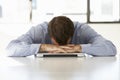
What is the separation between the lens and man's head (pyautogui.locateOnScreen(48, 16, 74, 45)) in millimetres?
1947

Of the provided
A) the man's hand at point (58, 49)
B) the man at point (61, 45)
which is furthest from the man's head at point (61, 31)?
the man's hand at point (58, 49)

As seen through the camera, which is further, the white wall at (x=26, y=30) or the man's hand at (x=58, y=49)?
the white wall at (x=26, y=30)

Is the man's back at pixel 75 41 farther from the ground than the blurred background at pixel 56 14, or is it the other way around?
the blurred background at pixel 56 14

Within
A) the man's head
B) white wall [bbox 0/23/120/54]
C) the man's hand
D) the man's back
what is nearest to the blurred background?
white wall [bbox 0/23/120/54]

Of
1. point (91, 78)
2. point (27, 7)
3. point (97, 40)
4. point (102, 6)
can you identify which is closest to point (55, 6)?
point (27, 7)

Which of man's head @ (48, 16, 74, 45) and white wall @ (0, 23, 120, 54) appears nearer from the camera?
man's head @ (48, 16, 74, 45)

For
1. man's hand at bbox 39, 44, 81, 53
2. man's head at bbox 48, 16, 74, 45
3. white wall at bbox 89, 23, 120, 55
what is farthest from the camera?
white wall at bbox 89, 23, 120, 55

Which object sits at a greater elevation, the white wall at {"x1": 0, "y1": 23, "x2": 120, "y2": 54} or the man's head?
the man's head

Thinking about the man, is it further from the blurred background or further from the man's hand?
the blurred background

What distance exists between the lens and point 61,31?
76.9 inches

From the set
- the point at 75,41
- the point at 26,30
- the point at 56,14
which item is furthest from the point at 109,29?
the point at 75,41

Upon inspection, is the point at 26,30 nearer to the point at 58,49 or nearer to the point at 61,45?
the point at 61,45

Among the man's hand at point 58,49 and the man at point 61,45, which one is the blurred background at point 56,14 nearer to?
the man at point 61,45

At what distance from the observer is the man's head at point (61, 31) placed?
1.95 m
